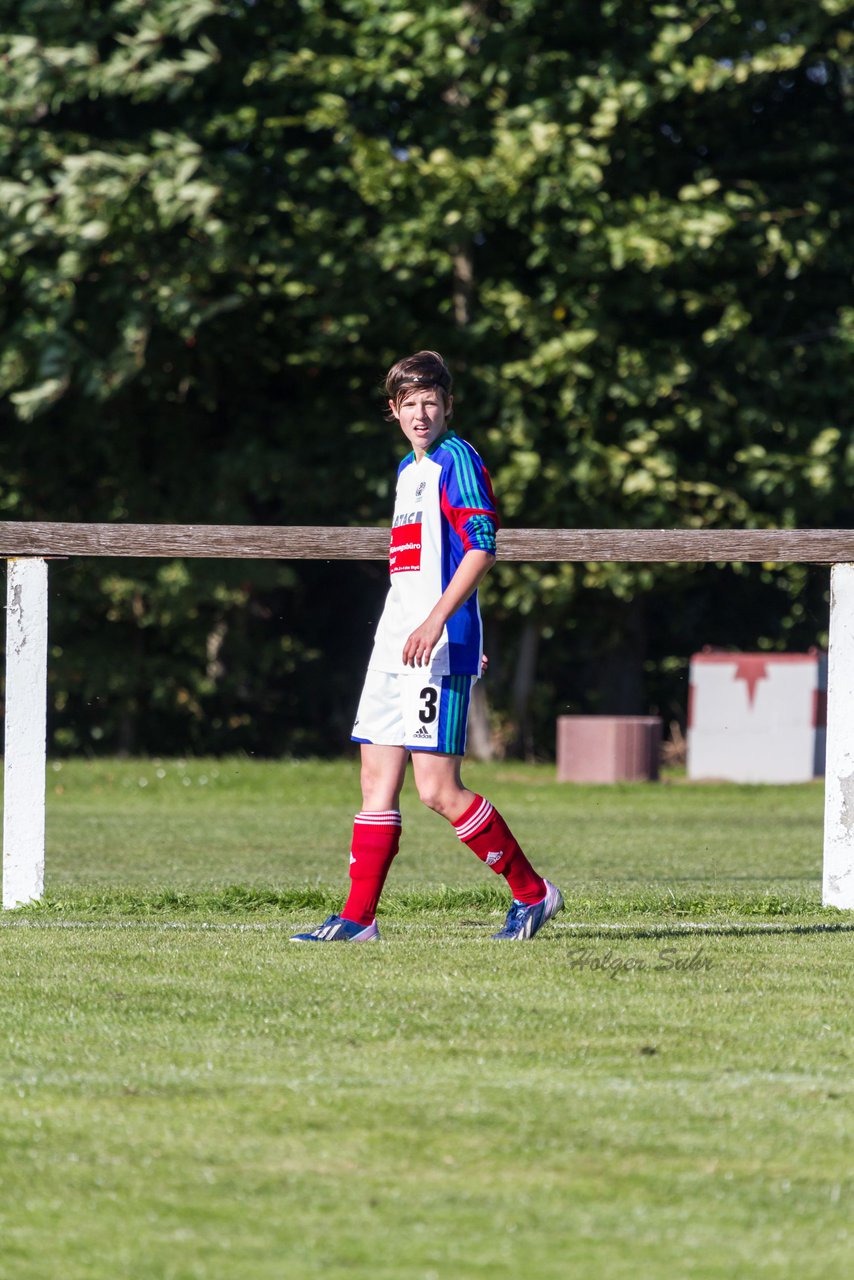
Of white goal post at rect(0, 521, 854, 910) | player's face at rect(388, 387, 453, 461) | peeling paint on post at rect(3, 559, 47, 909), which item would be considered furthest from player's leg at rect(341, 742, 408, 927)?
peeling paint on post at rect(3, 559, 47, 909)

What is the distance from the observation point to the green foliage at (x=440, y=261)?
57.7 feet

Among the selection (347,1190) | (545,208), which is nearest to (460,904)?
(347,1190)

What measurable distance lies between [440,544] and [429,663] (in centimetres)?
41

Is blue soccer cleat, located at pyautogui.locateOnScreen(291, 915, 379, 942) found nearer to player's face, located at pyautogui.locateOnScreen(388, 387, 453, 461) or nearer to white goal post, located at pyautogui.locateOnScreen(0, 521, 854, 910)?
white goal post, located at pyautogui.locateOnScreen(0, 521, 854, 910)

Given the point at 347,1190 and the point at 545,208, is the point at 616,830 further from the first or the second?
the point at 347,1190

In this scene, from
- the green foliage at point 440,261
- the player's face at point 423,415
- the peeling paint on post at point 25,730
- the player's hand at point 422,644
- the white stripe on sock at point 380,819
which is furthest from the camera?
the green foliage at point 440,261

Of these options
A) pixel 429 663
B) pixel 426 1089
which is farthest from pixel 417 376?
pixel 426 1089

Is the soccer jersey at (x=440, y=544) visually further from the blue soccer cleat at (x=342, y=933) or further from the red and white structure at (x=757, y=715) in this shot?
the red and white structure at (x=757, y=715)

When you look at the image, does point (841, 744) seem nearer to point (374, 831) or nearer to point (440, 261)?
point (374, 831)

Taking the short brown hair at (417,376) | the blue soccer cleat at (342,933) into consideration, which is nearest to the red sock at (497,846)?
the blue soccer cleat at (342,933)

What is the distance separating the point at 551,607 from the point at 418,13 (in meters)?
6.07

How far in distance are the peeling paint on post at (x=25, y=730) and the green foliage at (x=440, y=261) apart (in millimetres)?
11362

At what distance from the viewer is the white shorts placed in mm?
5840

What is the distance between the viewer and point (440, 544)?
19.4 feet
